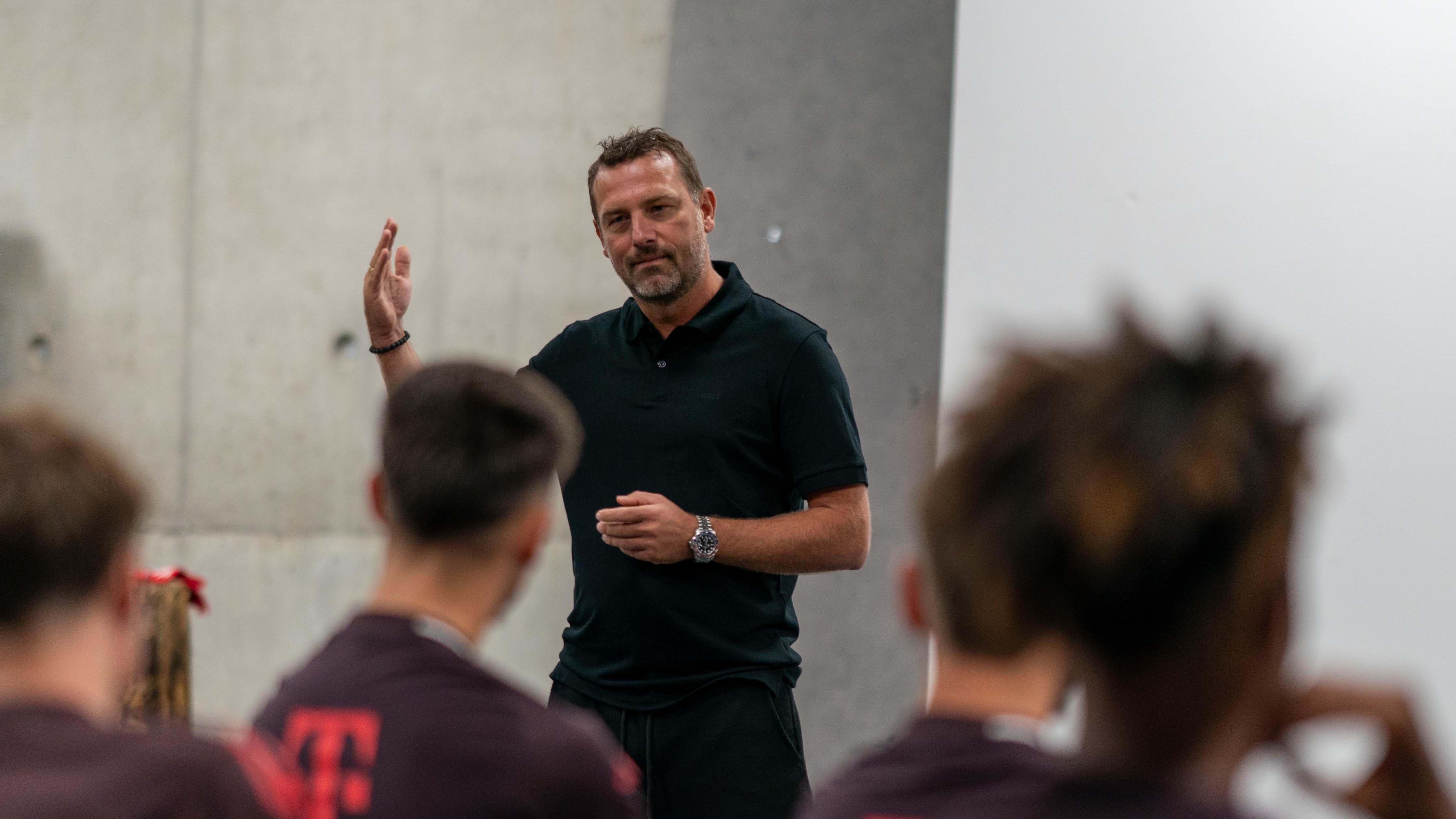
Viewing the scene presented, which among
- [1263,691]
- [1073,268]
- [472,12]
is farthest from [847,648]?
[1263,691]

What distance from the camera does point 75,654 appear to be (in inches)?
33.4

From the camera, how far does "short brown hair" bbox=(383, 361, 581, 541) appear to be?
113 centimetres

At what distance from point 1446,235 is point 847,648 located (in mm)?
1495

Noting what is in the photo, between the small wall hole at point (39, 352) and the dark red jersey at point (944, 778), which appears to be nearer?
the dark red jersey at point (944, 778)

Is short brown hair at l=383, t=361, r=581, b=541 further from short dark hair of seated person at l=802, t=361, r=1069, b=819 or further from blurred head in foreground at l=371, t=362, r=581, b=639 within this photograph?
short dark hair of seated person at l=802, t=361, r=1069, b=819

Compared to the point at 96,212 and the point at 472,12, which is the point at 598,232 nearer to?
the point at 472,12

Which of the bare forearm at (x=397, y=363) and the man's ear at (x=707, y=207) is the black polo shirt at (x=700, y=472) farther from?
the bare forearm at (x=397, y=363)

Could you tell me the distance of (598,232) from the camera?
225 cm

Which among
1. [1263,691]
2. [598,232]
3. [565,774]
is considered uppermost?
[598,232]

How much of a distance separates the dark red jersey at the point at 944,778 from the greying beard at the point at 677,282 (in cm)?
137

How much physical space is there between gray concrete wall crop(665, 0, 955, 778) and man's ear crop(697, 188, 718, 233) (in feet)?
2.21

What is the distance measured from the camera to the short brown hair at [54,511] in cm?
83

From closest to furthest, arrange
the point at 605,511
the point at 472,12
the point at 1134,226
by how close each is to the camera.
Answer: the point at 605,511, the point at 1134,226, the point at 472,12

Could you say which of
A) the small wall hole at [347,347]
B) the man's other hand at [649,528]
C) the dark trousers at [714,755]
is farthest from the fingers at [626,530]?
the small wall hole at [347,347]
